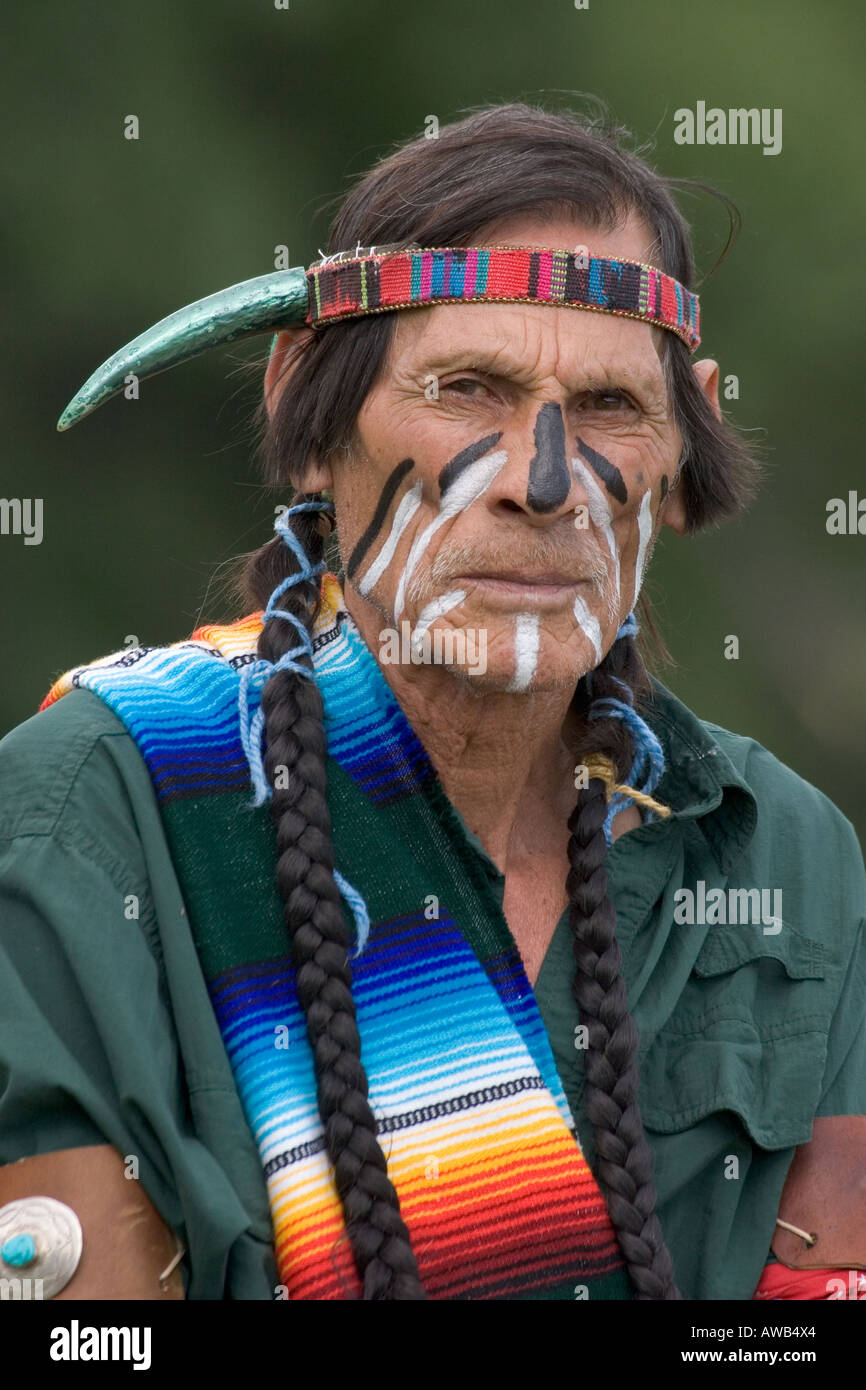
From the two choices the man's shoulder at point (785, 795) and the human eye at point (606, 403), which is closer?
the human eye at point (606, 403)

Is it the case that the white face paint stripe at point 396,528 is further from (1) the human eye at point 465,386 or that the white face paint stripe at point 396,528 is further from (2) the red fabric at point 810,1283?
(2) the red fabric at point 810,1283

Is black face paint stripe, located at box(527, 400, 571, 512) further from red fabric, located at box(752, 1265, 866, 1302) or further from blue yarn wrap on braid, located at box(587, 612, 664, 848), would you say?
red fabric, located at box(752, 1265, 866, 1302)

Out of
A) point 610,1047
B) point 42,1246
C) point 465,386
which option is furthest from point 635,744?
point 42,1246

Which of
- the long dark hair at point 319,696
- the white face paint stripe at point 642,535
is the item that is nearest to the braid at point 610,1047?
the long dark hair at point 319,696

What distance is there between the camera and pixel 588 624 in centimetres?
239

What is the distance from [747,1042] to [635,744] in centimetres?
47

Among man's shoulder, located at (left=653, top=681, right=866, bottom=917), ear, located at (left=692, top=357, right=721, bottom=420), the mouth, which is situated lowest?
man's shoulder, located at (left=653, top=681, right=866, bottom=917)

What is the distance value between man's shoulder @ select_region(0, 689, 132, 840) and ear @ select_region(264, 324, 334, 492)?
19.8 inches

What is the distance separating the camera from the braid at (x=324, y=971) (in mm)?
2031

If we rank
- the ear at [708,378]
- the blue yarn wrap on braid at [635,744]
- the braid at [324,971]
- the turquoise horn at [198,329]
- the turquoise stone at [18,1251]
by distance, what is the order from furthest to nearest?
the ear at [708,378], the blue yarn wrap on braid at [635,744], the turquoise horn at [198,329], the braid at [324,971], the turquoise stone at [18,1251]

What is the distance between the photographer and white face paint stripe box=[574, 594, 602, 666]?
2.38 metres

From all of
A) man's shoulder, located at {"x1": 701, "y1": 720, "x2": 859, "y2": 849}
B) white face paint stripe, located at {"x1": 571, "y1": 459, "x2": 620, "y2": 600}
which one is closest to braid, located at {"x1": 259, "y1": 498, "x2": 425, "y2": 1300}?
white face paint stripe, located at {"x1": 571, "y1": 459, "x2": 620, "y2": 600}

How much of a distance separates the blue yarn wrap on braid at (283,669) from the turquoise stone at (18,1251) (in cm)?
53

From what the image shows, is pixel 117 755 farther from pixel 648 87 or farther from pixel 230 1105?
pixel 648 87
